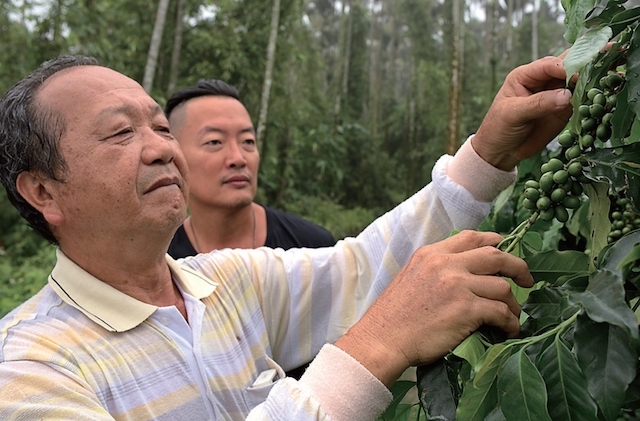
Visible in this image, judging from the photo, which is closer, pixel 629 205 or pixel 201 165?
pixel 629 205

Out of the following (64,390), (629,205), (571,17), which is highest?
(571,17)

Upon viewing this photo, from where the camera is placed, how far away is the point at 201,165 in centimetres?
248

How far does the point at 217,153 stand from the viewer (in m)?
2.49

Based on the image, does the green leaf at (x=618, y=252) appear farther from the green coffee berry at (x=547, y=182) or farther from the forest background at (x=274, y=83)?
the forest background at (x=274, y=83)

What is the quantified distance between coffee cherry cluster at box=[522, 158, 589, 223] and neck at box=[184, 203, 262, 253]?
1789 mm

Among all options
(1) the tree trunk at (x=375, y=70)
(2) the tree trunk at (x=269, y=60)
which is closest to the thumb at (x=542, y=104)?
(2) the tree trunk at (x=269, y=60)

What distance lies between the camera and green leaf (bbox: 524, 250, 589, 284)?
2.95ft

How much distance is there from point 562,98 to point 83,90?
990mm

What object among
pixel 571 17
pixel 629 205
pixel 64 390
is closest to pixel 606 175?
pixel 629 205

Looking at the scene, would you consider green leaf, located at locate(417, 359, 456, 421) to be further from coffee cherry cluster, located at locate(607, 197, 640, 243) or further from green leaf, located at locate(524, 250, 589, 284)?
coffee cherry cluster, located at locate(607, 197, 640, 243)

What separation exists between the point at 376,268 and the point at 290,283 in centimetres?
25

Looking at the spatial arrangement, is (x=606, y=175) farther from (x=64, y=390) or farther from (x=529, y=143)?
(x=64, y=390)

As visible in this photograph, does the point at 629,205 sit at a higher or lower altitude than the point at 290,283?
higher

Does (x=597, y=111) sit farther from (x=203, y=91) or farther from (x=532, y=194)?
(x=203, y=91)
